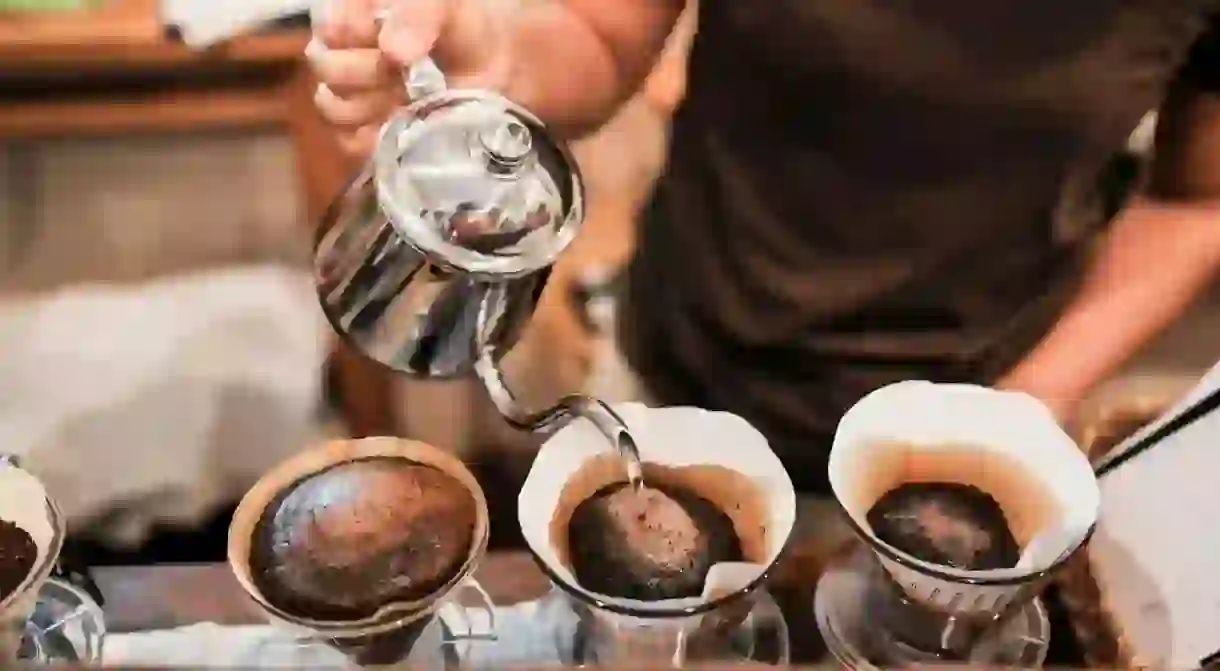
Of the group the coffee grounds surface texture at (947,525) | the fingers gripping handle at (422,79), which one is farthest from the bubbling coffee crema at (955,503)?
the fingers gripping handle at (422,79)

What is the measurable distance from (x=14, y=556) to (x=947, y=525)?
0.36 m

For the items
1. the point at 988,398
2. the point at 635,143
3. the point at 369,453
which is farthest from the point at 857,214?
the point at 635,143

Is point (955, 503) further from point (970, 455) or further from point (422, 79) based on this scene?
point (422, 79)

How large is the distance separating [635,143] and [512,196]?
1203 millimetres

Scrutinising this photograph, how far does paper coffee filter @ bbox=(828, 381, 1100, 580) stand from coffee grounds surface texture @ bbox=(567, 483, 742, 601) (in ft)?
0.18

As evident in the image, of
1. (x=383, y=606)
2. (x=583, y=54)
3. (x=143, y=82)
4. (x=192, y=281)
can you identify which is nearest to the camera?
(x=383, y=606)

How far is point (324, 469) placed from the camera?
1.51ft

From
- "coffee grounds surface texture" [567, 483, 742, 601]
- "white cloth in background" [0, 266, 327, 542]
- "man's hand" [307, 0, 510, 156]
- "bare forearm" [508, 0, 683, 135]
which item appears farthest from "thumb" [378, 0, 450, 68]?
"white cloth in background" [0, 266, 327, 542]

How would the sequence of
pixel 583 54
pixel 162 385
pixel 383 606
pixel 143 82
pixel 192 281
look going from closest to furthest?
pixel 383 606
pixel 583 54
pixel 162 385
pixel 192 281
pixel 143 82

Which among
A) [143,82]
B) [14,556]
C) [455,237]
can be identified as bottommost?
[143,82]

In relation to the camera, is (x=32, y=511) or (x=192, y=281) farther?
(x=192, y=281)

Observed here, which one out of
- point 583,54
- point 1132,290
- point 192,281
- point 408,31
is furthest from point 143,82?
point 1132,290

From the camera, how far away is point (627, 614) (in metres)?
0.40

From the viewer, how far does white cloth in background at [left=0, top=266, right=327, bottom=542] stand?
3.29ft
